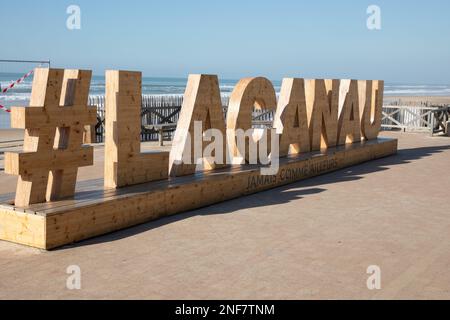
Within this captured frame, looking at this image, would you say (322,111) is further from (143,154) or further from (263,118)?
(263,118)

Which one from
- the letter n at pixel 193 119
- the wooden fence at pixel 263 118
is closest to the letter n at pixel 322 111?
the letter n at pixel 193 119

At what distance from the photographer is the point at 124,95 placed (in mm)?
7855

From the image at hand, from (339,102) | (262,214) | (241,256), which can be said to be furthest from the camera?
(339,102)

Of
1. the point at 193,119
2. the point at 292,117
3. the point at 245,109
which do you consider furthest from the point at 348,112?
the point at 193,119

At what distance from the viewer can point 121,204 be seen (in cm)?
736

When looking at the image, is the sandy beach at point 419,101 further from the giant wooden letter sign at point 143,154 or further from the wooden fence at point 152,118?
the giant wooden letter sign at point 143,154

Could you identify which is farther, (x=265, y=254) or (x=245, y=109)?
(x=245, y=109)

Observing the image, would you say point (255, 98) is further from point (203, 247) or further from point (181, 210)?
point (203, 247)

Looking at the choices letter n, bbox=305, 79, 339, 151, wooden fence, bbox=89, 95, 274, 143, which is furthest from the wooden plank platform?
wooden fence, bbox=89, 95, 274, 143

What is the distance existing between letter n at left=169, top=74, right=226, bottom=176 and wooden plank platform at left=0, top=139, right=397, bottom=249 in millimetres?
261

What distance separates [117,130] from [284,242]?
2731 millimetres

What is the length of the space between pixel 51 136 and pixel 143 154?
69.0 inches

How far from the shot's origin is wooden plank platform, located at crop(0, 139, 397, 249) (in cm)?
654
